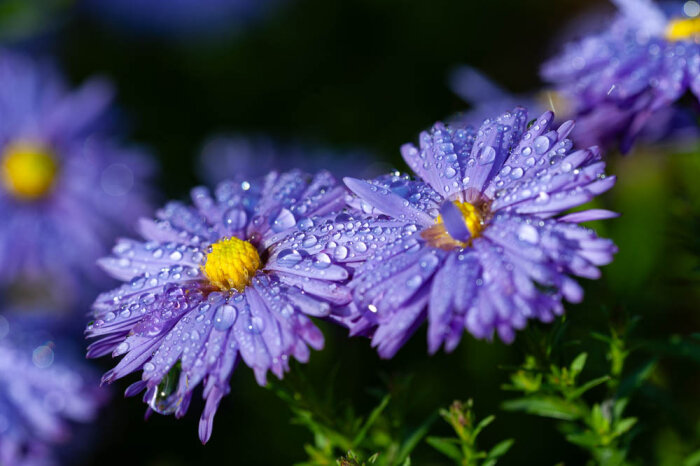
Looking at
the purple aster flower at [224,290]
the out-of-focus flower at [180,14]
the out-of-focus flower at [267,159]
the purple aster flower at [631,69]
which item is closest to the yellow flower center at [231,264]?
the purple aster flower at [224,290]

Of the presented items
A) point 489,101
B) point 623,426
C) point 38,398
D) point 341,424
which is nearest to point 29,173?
point 38,398

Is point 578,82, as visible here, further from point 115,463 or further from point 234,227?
point 115,463

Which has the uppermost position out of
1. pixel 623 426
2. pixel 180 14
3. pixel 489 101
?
pixel 180 14

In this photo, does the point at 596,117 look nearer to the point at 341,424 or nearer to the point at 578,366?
the point at 578,366

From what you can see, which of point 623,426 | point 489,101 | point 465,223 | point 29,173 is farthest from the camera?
point 29,173

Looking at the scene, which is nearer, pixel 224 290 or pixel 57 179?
pixel 224 290

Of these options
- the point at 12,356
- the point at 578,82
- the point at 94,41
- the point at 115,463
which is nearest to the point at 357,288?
the point at 578,82
